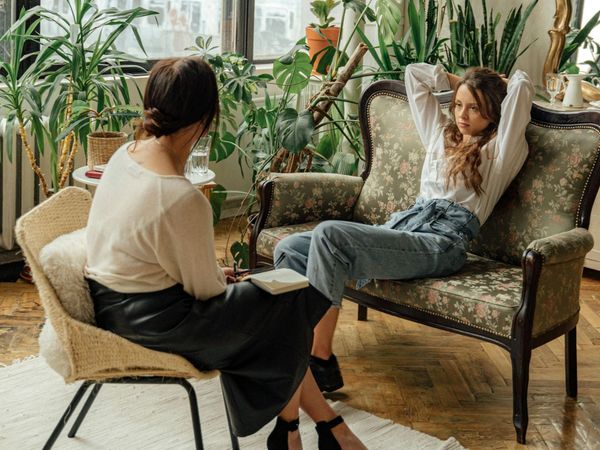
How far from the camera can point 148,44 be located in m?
4.95

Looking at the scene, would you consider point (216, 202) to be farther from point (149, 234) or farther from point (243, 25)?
point (149, 234)

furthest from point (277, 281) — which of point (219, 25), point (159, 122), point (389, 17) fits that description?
point (219, 25)

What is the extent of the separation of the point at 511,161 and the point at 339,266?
70 cm

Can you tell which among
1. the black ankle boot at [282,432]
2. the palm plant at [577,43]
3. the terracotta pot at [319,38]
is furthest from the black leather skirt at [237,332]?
the terracotta pot at [319,38]

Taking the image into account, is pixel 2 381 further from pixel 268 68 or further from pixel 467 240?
pixel 268 68

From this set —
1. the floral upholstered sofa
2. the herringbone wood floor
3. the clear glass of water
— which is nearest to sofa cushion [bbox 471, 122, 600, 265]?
the floral upholstered sofa

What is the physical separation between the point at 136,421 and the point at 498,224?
1.40 metres

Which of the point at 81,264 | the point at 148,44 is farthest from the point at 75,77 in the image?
the point at 81,264

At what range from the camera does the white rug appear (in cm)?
271

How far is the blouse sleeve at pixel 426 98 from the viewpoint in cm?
334

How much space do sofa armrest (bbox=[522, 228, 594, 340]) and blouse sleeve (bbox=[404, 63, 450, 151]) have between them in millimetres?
647

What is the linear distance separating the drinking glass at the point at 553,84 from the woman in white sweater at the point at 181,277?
2200 millimetres

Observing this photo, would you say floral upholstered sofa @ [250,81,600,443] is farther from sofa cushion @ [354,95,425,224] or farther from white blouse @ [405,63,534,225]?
white blouse @ [405,63,534,225]

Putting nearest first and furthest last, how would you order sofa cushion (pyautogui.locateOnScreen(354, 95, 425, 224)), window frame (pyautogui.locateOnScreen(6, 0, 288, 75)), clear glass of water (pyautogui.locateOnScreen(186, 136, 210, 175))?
sofa cushion (pyautogui.locateOnScreen(354, 95, 425, 224)) → clear glass of water (pyautogui.locateOnScreen(186, 136, 210, 175)) → window frame (pyautogui.locateOnScreen(6, 0, 288, 75))
